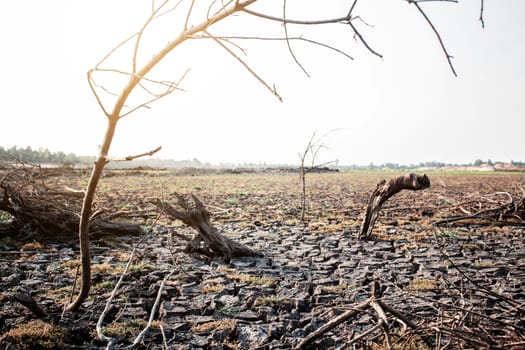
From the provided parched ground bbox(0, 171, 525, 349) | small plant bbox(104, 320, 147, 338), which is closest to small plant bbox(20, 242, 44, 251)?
parched ground bbox(0, 171, 525, 349)

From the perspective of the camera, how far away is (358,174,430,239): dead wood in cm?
628

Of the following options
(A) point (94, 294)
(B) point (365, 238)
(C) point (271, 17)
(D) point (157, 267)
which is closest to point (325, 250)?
(B) point (365, 238)

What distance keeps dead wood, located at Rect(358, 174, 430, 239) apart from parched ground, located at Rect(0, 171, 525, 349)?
0.37 meters

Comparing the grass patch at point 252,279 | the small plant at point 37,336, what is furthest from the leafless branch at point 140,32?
the grass patch at point 252,279

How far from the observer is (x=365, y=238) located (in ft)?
24.4

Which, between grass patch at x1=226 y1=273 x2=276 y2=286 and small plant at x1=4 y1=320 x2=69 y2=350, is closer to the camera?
small plant at x1=4 y1=320 x2=69 y2=350

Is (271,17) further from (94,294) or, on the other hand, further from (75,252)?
(75,252)

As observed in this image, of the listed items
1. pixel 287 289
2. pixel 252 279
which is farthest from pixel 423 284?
pixel 252 279

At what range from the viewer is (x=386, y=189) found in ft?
23.7

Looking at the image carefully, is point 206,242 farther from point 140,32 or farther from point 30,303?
point 140,32

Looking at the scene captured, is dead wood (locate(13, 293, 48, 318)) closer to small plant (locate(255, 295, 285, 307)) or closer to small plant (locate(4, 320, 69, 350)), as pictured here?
small plant (locate(4, 320, 69, 350))

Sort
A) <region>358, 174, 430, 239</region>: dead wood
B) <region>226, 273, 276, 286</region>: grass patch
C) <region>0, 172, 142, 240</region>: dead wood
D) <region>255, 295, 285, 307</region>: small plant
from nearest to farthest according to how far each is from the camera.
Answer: <region>255, 295, 285, 307</region>: small plant → <region>226, 273, 276, 286</region>: grass patch → <region>358, 174, 430, 239</region>: dead wood → <region>0, 172, 142, 240</region>: dead wood

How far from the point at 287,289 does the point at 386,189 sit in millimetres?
3567

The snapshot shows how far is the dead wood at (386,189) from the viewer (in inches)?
247
